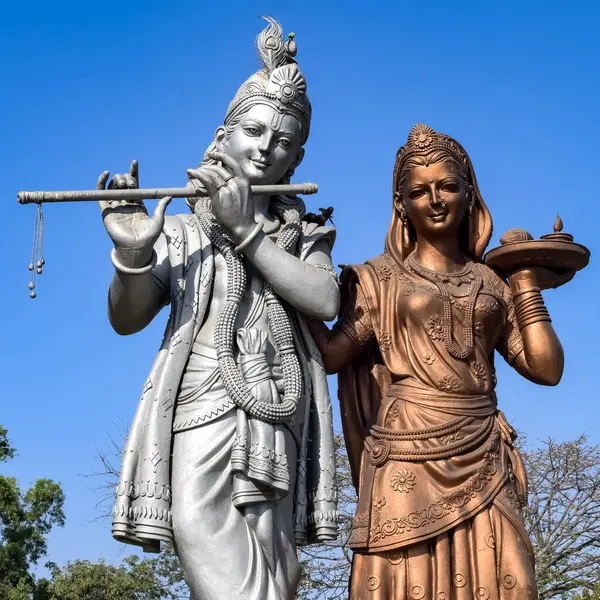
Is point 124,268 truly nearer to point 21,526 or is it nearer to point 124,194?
point 124,194

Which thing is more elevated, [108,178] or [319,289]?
[108,178]

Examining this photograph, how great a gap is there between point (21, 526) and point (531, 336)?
11.3 metres

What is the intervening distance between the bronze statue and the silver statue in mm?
311

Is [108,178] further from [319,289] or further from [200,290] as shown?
[319,289]

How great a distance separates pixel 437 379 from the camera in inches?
242

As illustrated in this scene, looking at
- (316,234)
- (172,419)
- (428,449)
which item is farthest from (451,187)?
(172,419)

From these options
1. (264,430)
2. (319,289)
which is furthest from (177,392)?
(319,289)

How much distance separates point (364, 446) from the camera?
6.30m

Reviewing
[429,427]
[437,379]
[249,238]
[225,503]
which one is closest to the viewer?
[225,503]

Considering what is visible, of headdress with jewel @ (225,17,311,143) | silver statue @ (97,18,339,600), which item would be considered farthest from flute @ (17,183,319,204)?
headdress with jewel @ (225,17,311,143)

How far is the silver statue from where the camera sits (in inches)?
221

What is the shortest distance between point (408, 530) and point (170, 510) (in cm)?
122

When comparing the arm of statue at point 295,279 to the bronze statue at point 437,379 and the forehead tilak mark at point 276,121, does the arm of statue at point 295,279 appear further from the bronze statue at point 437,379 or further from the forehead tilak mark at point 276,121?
the forehead tilak mark at point 276,121

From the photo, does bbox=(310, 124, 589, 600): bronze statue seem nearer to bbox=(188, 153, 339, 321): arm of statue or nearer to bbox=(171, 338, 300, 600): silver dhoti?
bbox=(188, 153, 339, 321): arm of statue
